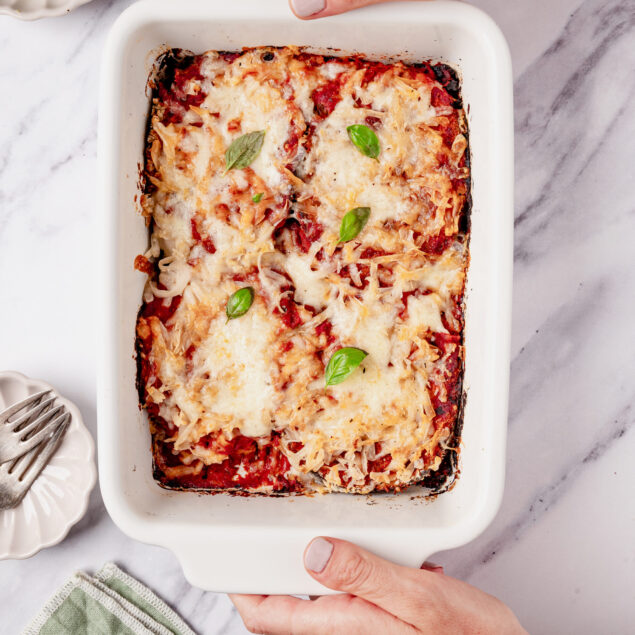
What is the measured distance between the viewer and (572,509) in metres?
2.14

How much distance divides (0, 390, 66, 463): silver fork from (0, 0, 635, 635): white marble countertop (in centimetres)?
11

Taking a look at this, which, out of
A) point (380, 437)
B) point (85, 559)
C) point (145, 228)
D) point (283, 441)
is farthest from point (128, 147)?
point (85, 559)

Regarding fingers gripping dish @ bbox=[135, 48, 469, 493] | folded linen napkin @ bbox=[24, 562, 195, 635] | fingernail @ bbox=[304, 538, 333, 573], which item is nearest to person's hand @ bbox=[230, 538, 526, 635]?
fingernail @ bbox=[304, 538, 333, 573]

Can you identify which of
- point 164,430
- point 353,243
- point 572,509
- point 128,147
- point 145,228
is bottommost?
point 572,509

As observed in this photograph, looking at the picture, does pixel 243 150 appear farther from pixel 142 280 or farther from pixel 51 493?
pixel 51 493

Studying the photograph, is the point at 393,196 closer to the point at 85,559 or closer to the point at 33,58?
the point at 33,58

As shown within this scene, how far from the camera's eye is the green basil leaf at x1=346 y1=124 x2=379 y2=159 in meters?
1.70

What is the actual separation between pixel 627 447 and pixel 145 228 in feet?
5.27

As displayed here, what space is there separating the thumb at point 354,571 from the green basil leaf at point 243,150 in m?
0.94

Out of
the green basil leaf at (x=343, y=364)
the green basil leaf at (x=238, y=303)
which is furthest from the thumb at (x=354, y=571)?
the green basil leaf at (x=238, y=303)

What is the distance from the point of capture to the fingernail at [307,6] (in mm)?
1542

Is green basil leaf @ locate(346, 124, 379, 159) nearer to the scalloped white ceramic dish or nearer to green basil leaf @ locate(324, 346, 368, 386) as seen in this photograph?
green basil leaf @ locate(324, 346, 368, 386)

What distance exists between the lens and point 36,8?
1.98 meters

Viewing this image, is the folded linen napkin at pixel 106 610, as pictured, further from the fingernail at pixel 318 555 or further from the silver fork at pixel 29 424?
the fingernail at pixel 318 555
